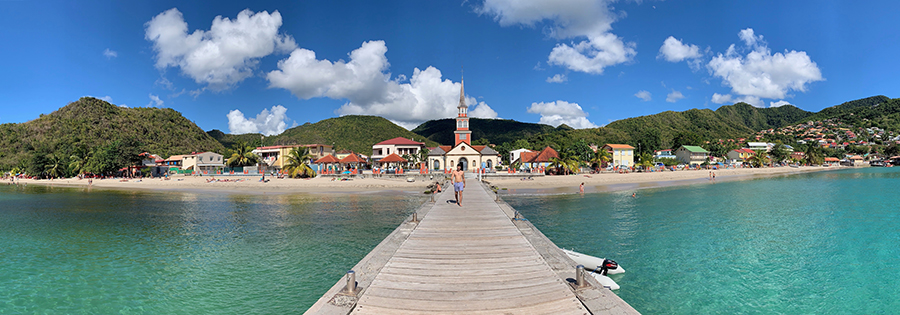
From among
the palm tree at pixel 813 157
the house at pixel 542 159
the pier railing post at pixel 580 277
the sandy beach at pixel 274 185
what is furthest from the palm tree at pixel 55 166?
the palm tree at pixel 813 157

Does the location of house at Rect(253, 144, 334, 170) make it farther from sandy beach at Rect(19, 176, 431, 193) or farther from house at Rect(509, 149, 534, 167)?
house at Rect(509, 149, 534, 167)

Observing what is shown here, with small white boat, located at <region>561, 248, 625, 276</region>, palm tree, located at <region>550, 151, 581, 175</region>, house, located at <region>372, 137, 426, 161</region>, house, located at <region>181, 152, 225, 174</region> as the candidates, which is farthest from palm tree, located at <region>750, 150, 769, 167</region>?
house, located at <region>181, 152, 225, 174</region>

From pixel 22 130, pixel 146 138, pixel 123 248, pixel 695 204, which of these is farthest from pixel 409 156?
pixel 22 130

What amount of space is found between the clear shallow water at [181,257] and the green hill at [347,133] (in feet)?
252

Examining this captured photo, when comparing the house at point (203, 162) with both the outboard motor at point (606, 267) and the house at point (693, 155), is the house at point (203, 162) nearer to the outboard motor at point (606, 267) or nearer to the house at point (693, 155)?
the outboard motor at point (606, 267)

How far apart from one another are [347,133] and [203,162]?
51649mm

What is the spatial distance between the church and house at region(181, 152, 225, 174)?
3405cm

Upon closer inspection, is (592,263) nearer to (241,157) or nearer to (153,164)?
(241,157)

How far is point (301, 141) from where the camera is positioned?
109m

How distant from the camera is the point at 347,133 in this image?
11181 cm

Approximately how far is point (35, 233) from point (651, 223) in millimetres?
27128

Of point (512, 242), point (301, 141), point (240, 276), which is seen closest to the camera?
point (512, 242)

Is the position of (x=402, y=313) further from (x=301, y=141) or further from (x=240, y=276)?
(x=301, y=141)

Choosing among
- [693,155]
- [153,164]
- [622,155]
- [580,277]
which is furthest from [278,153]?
[693,155]
